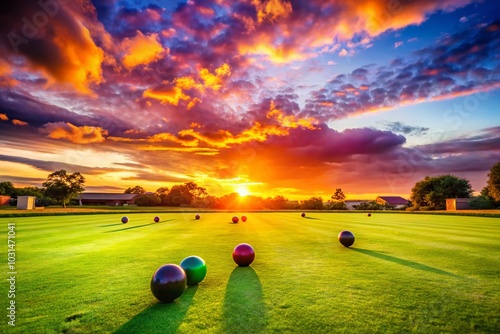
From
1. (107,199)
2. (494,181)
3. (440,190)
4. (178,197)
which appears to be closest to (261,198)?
(178,197)

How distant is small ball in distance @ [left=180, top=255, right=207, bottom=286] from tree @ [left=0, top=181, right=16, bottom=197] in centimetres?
10329

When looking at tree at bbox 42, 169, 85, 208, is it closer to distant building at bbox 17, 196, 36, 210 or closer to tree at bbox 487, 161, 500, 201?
distant building at bbox 17, 196, 36, 210

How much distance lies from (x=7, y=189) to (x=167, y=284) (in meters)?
107

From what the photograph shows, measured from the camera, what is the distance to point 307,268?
9039 mm

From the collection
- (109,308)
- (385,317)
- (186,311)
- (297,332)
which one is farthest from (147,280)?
(385,317)

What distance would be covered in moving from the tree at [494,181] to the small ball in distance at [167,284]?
77408 millimetres

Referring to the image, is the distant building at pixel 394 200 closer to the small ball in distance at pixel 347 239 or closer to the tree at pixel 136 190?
the tree at pixel 136 190

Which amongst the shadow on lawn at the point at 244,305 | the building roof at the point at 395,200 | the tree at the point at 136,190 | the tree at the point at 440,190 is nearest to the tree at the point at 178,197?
the tree at the point at 136,190

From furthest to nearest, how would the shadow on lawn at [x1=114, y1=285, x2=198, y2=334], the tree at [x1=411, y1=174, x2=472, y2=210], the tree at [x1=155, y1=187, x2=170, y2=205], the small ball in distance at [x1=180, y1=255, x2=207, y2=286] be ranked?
the tree at [x1=155, y1=187, x2=170, y2=205]
the tree at [x1=411, y1=174, x2=472, y2=210]
the small ball in distance at [x1=180, y1=255, x2=207, y2=286]
the shadow on lawn at [x1=114, y1=285, x2=198, y2=334]

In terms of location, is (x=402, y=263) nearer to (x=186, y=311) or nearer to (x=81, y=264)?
(x=186, y=311)

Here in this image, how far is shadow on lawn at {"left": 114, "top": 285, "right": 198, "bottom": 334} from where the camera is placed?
15.9 feet

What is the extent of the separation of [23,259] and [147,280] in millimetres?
6347

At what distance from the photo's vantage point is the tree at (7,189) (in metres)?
82.8

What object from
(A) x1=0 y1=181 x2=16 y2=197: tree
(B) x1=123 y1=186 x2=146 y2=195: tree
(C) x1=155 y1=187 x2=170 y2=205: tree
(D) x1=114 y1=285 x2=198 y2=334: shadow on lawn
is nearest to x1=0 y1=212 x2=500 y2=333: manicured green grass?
(D) x1=114 y1=285 x2=198 y2=334: shadow on lawn
